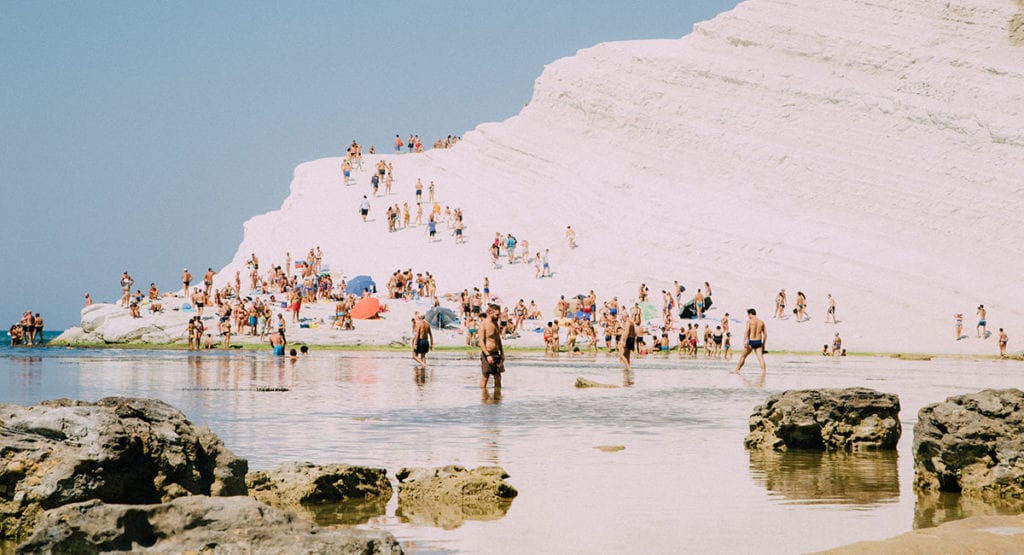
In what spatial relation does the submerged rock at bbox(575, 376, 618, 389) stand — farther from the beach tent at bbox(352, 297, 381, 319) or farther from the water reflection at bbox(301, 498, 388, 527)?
the beach tent at bbox(352, 297, 381, 319)

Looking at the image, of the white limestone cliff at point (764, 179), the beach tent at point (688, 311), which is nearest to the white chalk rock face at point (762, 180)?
the white limestone cliff at point (764, 179)

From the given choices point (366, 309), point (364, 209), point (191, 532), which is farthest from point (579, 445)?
point (364, 209)

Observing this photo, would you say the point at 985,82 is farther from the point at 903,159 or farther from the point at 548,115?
the point at 548,115

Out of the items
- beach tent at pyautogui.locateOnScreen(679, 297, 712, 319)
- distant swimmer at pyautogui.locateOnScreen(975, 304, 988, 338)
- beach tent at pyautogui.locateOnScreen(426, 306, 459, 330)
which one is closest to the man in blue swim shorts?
beach tent at pyautogui.locateOnScreen(426, 306, 459, 330)

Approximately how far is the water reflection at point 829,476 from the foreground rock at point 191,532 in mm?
3982

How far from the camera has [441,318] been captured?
38844mm

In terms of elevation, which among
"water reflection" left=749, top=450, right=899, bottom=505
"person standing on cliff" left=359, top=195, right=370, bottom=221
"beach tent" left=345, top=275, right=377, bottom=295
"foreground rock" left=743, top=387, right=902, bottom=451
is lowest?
"water reflection" left=749, top=450, right=899, bottom=505

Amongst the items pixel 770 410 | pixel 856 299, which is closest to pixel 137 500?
pixel 770 410

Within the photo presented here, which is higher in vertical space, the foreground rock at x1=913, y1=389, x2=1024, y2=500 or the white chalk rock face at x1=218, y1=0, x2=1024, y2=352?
the white chalk rock face at x1=218, y1=0, x2=1024, y2=352

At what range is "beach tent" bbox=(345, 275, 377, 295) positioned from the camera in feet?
140

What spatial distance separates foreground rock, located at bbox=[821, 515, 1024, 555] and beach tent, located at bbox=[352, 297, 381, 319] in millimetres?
33733

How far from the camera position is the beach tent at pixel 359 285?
4272cm

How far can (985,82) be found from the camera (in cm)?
5344

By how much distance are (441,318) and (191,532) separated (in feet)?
111
